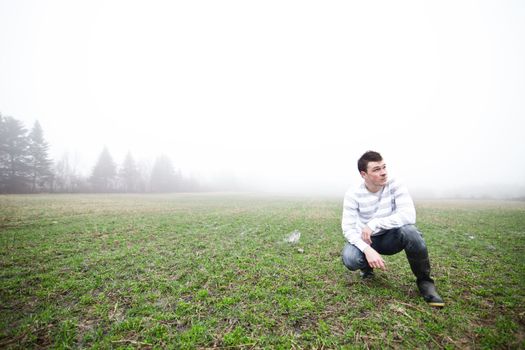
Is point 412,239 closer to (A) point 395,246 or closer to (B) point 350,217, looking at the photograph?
(A) point 395,246

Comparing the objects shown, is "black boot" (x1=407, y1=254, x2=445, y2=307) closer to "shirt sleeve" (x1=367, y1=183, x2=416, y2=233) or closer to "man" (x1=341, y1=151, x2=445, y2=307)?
"man" (x1=341, y1=151, x2=445, y2=307)

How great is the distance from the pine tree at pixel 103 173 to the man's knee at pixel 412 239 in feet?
232

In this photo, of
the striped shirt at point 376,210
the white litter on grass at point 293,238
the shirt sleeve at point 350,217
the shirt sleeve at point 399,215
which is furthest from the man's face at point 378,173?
the white litter on grass at point 293,238

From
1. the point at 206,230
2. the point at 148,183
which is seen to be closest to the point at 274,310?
the point at 206,230

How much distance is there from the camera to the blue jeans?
163 inches

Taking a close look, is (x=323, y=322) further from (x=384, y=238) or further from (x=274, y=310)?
(x=384, y=238)

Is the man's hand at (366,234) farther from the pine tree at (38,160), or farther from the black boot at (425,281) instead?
the pine tree at (38,160)

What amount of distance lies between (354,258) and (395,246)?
878mm

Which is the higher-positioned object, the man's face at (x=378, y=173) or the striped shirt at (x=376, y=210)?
the man's face at (x=378, y=173)

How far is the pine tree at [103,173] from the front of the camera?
58550 millimetres

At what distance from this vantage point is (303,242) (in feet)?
28.3

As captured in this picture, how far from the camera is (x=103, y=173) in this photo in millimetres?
59969

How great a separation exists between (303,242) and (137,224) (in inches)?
363

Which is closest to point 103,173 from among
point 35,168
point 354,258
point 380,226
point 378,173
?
point 35,168
